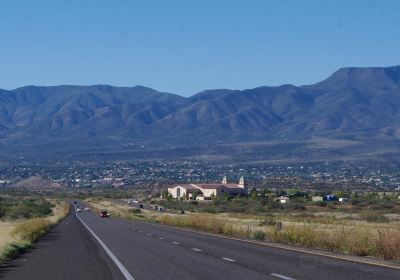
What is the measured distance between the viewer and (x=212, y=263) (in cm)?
2295

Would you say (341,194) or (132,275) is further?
(341,194)

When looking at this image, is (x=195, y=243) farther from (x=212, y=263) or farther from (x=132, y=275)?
(x=132, y=275)

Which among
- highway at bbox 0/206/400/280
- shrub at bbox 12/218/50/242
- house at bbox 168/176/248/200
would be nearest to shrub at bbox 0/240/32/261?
highway at bbox 0/206/400/280

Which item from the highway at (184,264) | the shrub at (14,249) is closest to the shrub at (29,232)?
the shrub at (14,249)

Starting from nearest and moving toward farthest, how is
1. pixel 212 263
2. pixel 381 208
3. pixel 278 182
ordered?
1. pixel 212 263
2. pixel 381 208
3. pixel 278 182

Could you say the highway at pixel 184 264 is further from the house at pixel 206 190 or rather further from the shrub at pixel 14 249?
the house at pixel 206 190

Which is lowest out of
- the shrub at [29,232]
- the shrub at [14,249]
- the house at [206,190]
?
the house at [206,190]

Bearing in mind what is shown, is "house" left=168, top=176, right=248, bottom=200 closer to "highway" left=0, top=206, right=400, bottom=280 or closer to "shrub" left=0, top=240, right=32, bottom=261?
"shrub" left=0, top=240, right=32, bottom=261

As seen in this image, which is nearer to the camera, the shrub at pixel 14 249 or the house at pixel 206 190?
the shrub at pixel 14 249

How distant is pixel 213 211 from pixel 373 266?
77583 millimetres

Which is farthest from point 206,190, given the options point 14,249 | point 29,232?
point 14,249

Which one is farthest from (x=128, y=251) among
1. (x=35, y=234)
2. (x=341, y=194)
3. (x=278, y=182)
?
(x=278, y=182)

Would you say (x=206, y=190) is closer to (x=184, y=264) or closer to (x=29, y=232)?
(x=29, y=232)

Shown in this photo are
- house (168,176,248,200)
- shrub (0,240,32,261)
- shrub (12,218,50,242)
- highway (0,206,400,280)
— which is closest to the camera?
highway (0,206,400,280)
